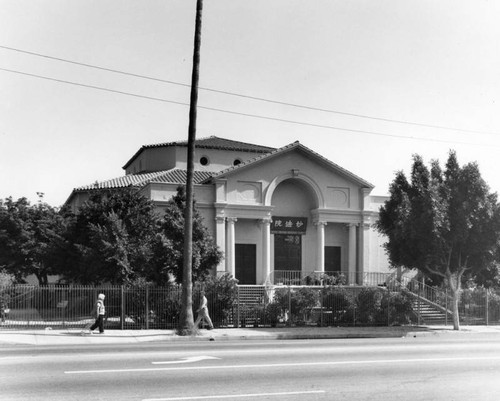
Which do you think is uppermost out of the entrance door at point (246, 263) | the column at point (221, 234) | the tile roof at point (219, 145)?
the tile roof at point (219, 145)

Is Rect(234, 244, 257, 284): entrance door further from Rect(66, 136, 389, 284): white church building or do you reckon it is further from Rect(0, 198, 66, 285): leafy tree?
Rect(0, 198, 66, 285): leafy tree

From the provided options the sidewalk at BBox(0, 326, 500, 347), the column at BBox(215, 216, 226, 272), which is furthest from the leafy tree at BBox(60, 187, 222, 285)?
the column at BBox(215, 216, 226, 272)

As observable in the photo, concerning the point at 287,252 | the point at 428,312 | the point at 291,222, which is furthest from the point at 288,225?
the point at 428,312

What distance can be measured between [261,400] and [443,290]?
905 inches

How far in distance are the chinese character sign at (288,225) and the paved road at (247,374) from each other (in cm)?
2100

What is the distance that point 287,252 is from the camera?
124 feet

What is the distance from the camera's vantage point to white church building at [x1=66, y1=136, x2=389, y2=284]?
34688 millimetres

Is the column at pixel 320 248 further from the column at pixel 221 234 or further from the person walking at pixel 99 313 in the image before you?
the person walking at pixel 99 313

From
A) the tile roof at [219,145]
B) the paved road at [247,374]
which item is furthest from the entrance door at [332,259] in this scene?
the paved road at [247,374]

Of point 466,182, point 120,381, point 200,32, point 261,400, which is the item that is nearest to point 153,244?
point 200,32

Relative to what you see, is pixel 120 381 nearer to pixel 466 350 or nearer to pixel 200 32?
pixel 466 350

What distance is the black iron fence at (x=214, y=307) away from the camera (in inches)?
911

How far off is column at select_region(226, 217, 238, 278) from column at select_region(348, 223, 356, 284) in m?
7.63

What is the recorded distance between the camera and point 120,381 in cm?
1045
